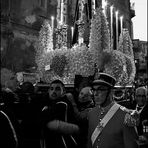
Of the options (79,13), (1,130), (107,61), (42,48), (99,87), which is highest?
(79,13)

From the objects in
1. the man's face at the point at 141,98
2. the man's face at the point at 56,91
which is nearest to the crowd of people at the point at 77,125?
the man's face at the point at 56,91

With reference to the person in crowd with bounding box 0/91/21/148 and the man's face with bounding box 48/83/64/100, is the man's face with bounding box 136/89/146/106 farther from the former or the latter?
the person in crowd with bounding box 0/91/21/148

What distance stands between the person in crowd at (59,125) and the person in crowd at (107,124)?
27 centimetres

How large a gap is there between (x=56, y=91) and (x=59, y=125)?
90 centimetres

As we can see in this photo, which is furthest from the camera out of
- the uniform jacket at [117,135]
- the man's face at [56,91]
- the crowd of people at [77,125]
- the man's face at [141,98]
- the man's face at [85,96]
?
the man's face at [85,96]

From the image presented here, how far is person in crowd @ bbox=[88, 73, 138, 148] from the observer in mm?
2176

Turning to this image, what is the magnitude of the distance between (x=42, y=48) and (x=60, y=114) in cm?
586

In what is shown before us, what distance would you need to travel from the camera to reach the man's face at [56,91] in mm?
3213

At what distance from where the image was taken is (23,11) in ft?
53.5

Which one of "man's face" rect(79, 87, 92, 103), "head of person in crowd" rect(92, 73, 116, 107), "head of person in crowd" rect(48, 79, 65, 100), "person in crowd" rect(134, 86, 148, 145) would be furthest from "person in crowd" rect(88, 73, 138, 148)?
"man's face" rect(79, 87, 92, 103)

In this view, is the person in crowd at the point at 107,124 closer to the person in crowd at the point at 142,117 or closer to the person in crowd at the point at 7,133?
the person in crowd at the point at 142,117

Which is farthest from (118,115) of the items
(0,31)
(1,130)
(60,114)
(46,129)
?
(0,31)

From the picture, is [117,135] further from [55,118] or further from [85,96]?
[85,96]

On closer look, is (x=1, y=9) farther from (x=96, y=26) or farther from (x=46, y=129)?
(x=46, y=129)
